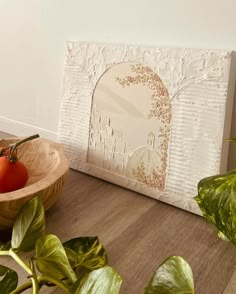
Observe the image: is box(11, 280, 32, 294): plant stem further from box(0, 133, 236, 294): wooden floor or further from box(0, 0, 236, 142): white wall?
box(0, 0, 236, 142): white wall

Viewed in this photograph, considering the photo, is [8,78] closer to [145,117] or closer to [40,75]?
[40,75]

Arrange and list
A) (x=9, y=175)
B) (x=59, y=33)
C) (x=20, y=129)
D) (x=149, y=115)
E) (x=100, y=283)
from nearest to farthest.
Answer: (x=100, y=283) < (x=9, y=175) < (x=149, y=115) < (x=59, y=33) < (x=20, y=129)

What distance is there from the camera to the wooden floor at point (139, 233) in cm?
50

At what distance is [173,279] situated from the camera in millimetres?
360

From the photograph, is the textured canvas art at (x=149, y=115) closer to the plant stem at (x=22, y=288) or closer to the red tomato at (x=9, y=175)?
the red tomato at (x=9, y=175)

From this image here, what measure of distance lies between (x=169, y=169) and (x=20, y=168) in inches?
12.6

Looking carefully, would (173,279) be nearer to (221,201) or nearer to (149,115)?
(221,201)

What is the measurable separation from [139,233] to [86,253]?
15 cm

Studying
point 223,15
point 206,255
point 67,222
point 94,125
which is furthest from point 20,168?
point 223,15

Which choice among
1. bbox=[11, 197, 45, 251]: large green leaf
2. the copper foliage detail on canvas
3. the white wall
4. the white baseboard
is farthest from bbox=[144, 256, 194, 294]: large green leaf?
the white baseboard

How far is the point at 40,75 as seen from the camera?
99 centimetres

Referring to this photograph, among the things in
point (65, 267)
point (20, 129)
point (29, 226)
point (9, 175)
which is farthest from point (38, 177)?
point (20, 129)

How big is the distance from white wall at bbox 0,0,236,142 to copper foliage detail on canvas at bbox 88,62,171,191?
10 centimetres

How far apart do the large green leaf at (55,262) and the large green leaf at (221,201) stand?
0.21 meters
